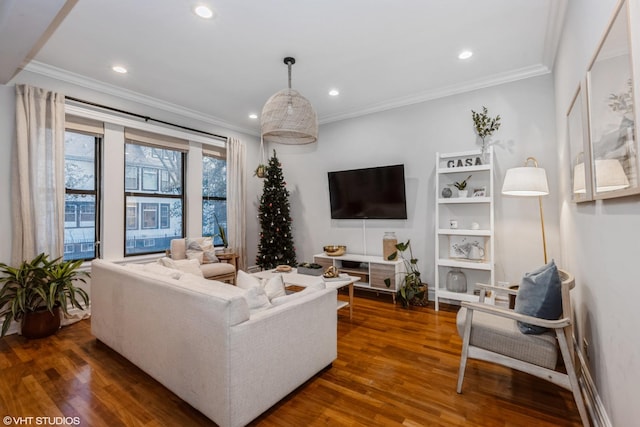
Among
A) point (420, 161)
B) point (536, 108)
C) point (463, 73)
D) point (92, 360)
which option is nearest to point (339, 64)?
point (463, 73)

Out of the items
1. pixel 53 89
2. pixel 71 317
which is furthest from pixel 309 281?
pixel 53 89

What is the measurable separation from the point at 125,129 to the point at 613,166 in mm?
4979

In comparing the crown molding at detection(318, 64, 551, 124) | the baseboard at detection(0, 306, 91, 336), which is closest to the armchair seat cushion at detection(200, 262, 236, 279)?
the baseboard at detection(0, 306, 91, 336)

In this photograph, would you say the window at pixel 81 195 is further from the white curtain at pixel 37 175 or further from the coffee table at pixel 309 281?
the coffee table at pixel 309 281

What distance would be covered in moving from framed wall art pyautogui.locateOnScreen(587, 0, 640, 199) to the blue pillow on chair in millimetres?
551

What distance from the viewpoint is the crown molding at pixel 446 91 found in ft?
11.5

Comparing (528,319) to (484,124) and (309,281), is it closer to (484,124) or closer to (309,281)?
(309,281)

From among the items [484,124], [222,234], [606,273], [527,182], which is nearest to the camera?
[606,273]

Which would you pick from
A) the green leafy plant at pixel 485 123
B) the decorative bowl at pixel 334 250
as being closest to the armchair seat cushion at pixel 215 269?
the decorative bowl at pixel 334 250

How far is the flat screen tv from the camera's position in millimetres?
4441

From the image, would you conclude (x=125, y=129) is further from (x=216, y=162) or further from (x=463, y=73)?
(x=463, y=73)

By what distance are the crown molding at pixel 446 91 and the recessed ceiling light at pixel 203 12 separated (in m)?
2.78

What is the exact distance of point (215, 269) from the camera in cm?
428

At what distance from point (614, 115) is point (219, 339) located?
2.21 metres
